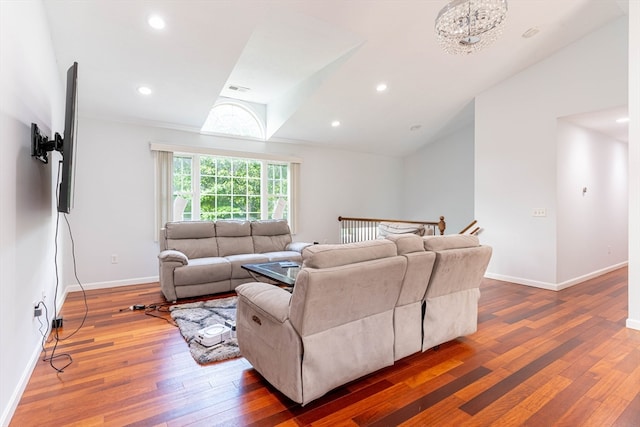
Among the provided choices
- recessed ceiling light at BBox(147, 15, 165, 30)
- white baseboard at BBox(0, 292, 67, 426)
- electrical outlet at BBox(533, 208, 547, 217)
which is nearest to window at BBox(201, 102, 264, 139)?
recessed ceiling light at BBox(147, 15, 165, 30)

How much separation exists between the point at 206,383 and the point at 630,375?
2.93 metres

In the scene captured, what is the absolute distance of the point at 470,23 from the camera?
251 cm

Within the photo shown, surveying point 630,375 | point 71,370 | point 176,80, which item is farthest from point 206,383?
point 176,80

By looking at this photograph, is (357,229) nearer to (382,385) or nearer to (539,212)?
(539,212)

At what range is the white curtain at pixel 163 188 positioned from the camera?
4.79 meters

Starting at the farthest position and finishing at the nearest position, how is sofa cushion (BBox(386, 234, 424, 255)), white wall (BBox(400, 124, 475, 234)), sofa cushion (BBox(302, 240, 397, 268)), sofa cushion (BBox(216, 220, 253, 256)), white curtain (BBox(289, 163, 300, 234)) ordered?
1. white wall (BBox(400, 124, 475, 234))
2. white curtain (BBox(289, 163, 300, 234))
3. sofa cushion (BBox(216, 220, 253, 256))
4. sofa cushion (BBox(386, 234, 424, 255))
5. sofa cushion (BBox(302, 240, 397, 268))

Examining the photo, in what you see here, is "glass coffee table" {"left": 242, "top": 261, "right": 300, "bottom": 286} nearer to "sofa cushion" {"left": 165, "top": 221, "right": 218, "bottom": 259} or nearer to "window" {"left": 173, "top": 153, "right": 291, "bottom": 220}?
"sofa cushion" {"left": 165, "top": 221, "right": 218, "bottom": 259}

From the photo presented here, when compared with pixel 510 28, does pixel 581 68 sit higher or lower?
lower

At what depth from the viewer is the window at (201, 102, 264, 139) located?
5500 millimetres

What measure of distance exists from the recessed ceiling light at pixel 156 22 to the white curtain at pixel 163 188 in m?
2.13

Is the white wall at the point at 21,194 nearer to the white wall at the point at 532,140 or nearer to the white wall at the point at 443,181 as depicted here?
the white wall at the point at 532,140

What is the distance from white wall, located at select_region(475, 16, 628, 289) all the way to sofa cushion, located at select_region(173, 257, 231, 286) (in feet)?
13.8

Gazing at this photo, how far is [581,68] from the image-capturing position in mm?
4203

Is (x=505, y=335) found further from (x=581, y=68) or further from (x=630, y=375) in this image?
(x=581, y=68)
